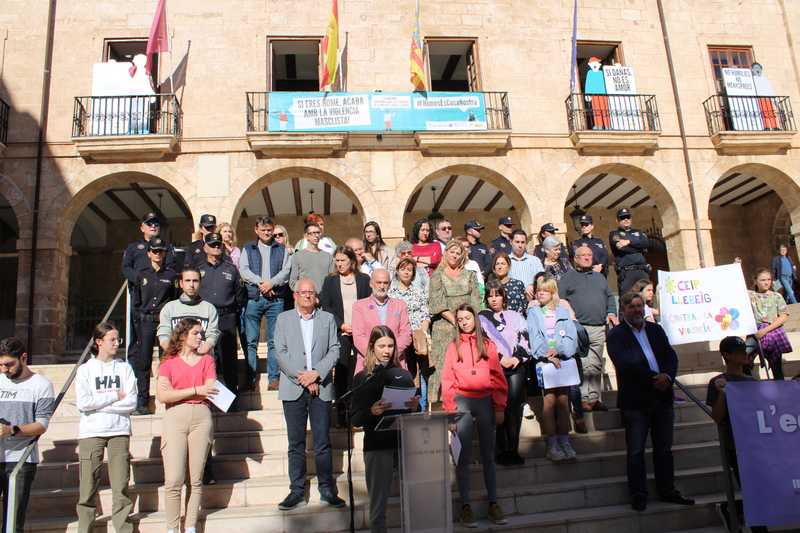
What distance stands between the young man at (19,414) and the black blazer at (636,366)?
14.7ft

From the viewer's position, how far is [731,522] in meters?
4.21

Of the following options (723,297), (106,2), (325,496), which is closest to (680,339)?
(723,297)

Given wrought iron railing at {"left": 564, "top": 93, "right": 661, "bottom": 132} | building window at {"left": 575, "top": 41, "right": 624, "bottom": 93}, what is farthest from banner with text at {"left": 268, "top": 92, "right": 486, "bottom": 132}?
building window at {"left": 575, "top": 41, "right": 624, "bottom": 93}

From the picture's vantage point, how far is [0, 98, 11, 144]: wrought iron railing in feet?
35.6

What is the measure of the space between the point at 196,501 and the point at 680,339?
5.85m

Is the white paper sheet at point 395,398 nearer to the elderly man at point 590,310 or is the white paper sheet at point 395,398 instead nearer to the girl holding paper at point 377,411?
the girl holding paper at point 377,411

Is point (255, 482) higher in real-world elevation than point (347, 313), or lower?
lower

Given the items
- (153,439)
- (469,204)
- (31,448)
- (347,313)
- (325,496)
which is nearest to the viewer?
(31,448)

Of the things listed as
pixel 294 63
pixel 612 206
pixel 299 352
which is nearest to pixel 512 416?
pixel 299 352

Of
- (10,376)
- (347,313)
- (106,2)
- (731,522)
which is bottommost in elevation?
(731,522)

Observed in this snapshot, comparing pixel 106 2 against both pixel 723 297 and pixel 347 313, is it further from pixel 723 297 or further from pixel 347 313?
pixel 723 297

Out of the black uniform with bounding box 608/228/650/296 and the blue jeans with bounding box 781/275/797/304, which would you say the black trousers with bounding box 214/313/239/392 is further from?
the blue jeans with bounding box 781/275/797/304

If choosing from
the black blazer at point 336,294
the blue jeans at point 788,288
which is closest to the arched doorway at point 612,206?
the blue jeans at point 788,288

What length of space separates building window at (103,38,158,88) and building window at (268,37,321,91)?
2.47 m
